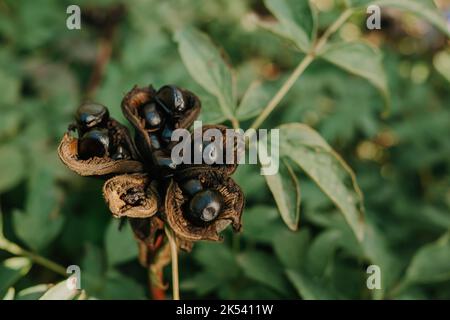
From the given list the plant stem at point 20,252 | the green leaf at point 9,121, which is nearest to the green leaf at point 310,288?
the plant stem at point 20,252

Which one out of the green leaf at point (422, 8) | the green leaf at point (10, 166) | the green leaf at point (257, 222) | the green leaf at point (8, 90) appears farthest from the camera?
the green leaf at point (8, 90)

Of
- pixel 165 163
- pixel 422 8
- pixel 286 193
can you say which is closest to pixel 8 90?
pixel 165 163

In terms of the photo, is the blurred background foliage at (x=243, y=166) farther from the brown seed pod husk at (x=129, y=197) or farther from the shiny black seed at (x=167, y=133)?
the brown seed pod husk at (x=129, y=197)

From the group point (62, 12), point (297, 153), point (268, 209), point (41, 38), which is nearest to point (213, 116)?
point (297, 153)

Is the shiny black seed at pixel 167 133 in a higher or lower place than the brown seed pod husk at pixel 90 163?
higher

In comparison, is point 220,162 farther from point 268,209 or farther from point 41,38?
point 41,38

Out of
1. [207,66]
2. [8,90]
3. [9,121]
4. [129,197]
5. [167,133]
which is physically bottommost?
[129,197]

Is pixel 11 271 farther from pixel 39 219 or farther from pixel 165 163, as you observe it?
pixel 165 163
